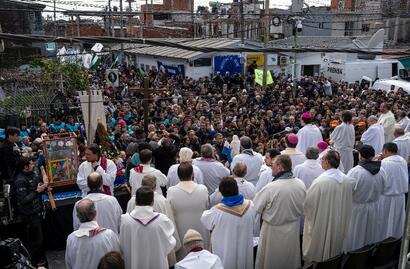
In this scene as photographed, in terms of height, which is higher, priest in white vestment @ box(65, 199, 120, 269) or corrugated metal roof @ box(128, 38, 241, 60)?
corrugated metal roof @ box(128, 38, 241, 60)

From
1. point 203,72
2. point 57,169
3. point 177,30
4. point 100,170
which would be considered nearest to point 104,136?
point 57,169

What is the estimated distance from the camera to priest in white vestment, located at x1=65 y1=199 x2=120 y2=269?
14.4 feet

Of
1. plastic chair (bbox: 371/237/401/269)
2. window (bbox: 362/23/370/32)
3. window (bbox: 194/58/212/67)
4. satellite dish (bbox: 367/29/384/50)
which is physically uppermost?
window (bbox: 362/23/370/32)

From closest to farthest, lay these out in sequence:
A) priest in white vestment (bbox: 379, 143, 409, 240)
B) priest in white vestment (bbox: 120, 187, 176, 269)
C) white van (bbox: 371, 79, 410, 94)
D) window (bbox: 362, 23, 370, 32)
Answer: priest in white vestment (bbox: 120, 187, 176, 269) → priest in white vestment (bbox: 379, 143, 409, 240) → white van (bbox: 371, 79, 410, 94) → window (bbox: 362, 23, 370, 32)

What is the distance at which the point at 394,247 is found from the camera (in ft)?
18.3

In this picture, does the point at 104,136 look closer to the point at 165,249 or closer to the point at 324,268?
the point at 165,249

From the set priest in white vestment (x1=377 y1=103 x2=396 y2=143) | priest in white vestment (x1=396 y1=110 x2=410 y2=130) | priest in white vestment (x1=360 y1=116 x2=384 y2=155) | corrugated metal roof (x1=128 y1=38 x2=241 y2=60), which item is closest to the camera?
priest in white vestment (x1=360 y1=116 x2=384 y2=155)

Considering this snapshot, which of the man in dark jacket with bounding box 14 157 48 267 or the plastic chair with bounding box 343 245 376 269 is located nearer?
the plastic chair with bounding box 343 245 376 269

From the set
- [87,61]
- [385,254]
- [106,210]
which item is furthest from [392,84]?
[106,210]

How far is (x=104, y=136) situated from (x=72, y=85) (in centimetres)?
1129

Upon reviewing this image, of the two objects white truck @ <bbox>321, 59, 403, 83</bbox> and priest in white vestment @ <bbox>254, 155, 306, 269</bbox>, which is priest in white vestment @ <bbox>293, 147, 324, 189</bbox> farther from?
white truck @ <bbox>321, 59, 403, 83</bbox>

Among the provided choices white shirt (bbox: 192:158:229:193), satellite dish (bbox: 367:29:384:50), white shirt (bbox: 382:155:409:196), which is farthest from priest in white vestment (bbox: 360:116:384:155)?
satellite dish (bbox: 367:29:384:50)

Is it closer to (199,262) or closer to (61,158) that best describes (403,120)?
(61,158)

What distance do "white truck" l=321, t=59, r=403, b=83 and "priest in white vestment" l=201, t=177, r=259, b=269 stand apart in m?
21.6
